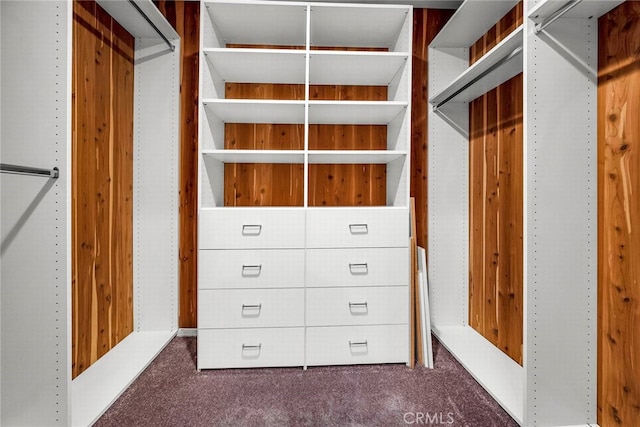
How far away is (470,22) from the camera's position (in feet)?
6.40

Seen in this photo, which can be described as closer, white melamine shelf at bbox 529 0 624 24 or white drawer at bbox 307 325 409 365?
white melamine shelf at bbox 529 0 624 24

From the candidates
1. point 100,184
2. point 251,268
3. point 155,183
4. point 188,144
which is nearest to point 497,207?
point 251,268

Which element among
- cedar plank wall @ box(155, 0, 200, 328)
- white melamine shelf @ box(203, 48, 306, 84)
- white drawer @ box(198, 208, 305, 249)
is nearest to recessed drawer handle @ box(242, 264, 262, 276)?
white drawer @ box(198, 208, 305, 249)

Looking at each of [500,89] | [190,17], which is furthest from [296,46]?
[500,89]

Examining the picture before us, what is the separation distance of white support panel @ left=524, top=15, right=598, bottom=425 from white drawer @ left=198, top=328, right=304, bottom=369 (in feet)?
3.64

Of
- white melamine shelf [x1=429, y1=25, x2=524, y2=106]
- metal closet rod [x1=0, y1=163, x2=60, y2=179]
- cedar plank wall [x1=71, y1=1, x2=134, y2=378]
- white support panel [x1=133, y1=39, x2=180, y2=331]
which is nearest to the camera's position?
metal closet rod [x1=0, y1=163, x2=60, y2=179]

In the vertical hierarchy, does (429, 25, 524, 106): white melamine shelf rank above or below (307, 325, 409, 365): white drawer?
above

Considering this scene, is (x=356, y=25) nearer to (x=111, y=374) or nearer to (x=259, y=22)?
(x=259, y=22)

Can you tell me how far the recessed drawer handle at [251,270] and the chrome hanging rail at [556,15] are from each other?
164cm

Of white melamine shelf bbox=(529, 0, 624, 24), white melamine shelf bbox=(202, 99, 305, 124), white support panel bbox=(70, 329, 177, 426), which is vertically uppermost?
white melamine shelf bbox=(529, 0, 624, 24)

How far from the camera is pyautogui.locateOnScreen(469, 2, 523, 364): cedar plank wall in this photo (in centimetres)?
176

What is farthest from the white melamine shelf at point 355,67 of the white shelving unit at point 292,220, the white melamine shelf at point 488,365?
the white melamine shelf at point 488,365

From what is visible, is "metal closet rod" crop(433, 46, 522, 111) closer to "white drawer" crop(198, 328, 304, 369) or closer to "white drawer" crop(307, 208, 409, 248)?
"white drawer" crop(307, 208, 409, 248)

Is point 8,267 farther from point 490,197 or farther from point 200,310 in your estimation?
point 490,197
